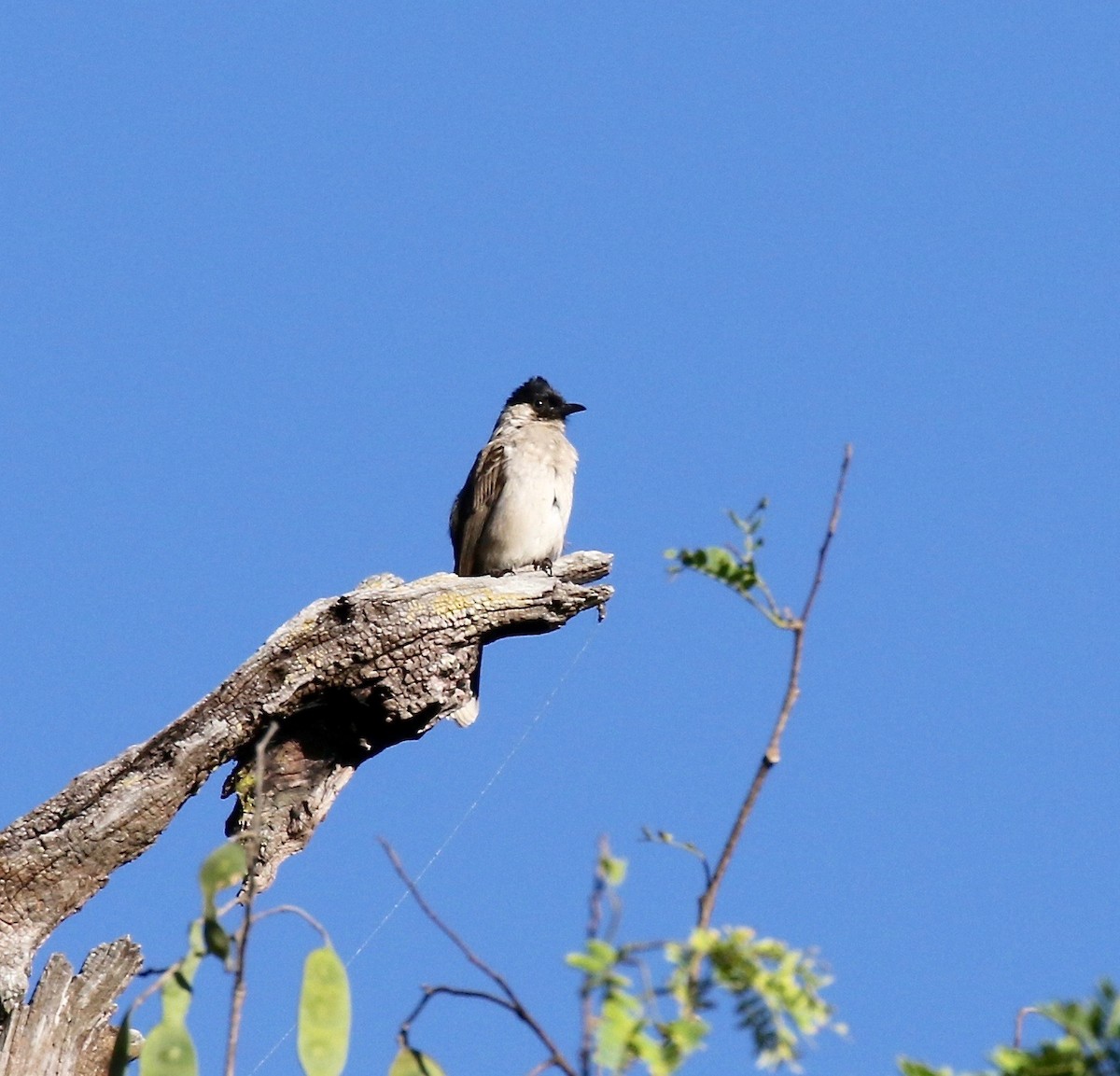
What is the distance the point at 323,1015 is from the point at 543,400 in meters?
8.41

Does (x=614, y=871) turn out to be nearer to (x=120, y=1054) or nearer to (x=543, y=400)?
(x=120, y=1054)

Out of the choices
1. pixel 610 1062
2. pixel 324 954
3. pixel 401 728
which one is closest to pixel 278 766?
pixel 401 728

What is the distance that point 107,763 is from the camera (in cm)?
653

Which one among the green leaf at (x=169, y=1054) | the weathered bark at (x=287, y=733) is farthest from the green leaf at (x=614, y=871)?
the weathered bark at (x=287, y=733)

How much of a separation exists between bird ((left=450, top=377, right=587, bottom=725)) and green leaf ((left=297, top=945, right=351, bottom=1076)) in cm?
715

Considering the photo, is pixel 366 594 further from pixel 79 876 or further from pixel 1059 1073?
pixel 1059 1073

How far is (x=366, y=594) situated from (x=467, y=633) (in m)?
0.44

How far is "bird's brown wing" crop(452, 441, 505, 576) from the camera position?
35.2ft

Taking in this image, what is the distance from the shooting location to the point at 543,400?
11555 millimetres

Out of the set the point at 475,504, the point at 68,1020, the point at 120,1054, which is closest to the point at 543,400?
the point at 475,504

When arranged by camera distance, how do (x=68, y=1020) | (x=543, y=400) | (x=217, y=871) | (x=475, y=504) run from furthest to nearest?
1. (x=543, y=400)
2. (x=475, y=504)
3. (x=68, y=1020)
4. (x=217, y=871)

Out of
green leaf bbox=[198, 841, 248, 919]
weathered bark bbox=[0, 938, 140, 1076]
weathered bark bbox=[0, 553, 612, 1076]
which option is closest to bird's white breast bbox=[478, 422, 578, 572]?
weathered bark bbox=[0, 553, 612, 1076]

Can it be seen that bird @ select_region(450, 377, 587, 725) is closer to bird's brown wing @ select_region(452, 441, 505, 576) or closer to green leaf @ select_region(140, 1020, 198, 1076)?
bird's brown wing @ select_region(452, 441, 505, 576)

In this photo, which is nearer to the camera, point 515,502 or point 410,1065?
point 410,1065
